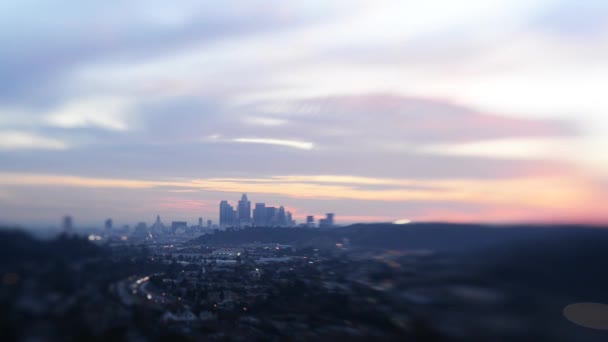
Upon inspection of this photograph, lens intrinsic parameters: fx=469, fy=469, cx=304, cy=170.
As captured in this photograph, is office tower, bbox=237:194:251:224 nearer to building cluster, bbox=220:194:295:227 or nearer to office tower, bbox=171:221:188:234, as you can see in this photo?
building cluster, bbox=220:194:295:227

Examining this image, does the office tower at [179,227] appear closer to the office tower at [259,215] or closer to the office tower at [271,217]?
the office tower at [259,215]

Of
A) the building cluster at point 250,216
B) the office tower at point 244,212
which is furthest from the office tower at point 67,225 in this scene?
the office tower at point 244,212

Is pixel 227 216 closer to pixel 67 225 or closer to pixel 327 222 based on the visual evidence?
pixel 327 222

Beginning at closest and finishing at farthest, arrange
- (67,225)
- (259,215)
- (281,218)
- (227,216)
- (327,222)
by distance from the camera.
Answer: (67,225) → (327,222) → (281,218) → (259,215) → (227,216)

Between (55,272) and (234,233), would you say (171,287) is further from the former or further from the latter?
(234,233)

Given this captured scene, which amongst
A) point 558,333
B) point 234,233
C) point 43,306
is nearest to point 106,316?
point 43,306

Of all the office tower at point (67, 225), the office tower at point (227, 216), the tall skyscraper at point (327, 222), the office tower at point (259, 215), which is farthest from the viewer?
the office tower at point (227, 216)

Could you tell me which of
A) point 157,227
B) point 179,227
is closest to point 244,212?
point 179,227

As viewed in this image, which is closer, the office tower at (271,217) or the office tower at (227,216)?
the office tower at (271,217)

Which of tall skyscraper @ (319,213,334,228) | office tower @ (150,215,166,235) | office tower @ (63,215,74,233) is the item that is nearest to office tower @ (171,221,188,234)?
office tower @ (150,215,166,235)
